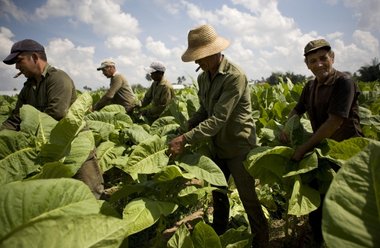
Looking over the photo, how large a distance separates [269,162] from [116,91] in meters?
5.15

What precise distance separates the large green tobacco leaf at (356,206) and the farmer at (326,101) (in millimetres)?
1841

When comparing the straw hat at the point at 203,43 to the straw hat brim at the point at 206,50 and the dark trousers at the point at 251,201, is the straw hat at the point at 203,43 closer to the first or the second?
the straw hat brim at the point at 206,50

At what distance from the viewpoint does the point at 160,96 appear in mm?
6488

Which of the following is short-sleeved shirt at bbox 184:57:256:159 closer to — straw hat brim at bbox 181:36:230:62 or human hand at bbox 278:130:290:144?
straw hat brim at bbox 181:36:230:62

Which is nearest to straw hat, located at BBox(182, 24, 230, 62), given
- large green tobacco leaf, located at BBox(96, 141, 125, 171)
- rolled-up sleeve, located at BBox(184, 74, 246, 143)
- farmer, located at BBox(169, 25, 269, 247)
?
farmer, located at BBox(169, 25, 269, 247)

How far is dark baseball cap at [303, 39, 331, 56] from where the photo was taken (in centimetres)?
270

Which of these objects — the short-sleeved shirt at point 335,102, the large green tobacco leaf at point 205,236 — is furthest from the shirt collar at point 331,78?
the large green tobacco leaf at point 205,236

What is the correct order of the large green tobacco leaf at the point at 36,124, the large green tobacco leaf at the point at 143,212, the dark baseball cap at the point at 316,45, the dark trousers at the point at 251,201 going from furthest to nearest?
the dark trousers at the point at 251,201, the dark baseball cap at the point at 316,45, the large green tobacco leaf at the point at 36,124, the large green tobacco leaf at the point at 143,212

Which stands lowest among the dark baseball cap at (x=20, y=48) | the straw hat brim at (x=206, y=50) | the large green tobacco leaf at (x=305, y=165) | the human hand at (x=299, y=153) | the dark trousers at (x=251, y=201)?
the dark trousers at (x=251, y=201)

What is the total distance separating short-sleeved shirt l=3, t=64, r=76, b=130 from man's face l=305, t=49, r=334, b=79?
216cm

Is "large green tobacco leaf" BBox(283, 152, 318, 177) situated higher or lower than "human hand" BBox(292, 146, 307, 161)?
lower

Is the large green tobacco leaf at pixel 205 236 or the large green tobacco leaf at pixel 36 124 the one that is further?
the large green tobacco leaf at pixel 36 124

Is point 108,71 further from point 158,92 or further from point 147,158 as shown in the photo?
point 147,158

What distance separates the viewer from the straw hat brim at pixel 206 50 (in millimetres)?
2875
